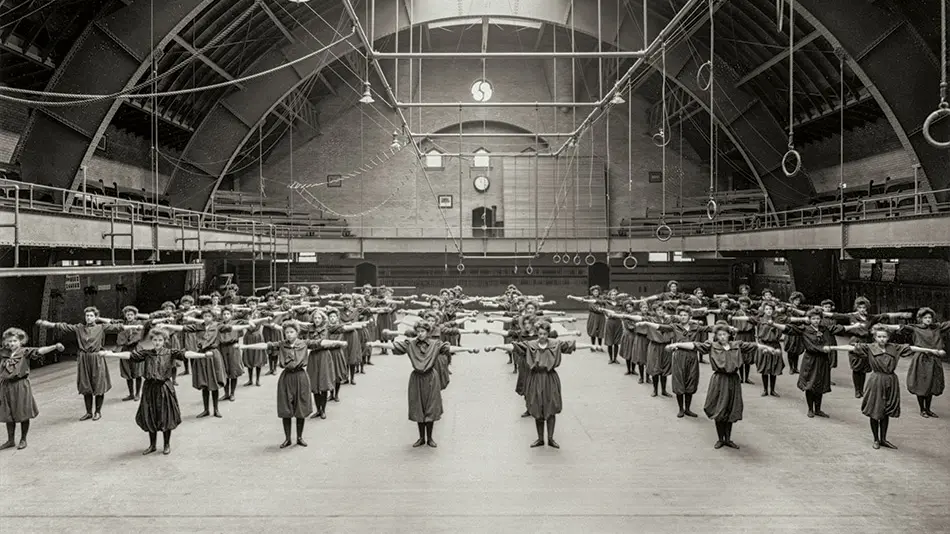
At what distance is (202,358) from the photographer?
10602mm

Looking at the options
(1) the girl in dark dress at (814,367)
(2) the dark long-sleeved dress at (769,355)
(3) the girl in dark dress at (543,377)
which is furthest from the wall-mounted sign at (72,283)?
(1) the girl in dark dress at (814,367)

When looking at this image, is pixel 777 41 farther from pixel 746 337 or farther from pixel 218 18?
pixel 218 18

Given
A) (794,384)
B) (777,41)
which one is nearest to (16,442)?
(794,384)

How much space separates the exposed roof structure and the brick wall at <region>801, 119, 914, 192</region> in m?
0.44

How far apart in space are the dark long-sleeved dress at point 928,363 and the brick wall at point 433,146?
2029 centimetres

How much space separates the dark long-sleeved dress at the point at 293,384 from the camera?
27.9ft

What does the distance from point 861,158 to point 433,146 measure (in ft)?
60.4

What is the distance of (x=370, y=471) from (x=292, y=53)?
1943 cm


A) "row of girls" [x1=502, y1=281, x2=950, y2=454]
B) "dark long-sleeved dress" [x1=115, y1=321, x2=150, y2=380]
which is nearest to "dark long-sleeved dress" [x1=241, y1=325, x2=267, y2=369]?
"dark long-sleeved dress" [x1=115, y1=321, x2=150, y2=380]

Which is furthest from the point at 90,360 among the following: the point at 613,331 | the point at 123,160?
the point at 123,160

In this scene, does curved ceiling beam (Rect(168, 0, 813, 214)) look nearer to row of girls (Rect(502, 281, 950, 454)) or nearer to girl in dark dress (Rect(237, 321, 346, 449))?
row of girls (Rect(502, 281, 950, 454))

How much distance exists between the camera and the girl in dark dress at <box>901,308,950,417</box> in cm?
1016

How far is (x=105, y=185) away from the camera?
2089 cm

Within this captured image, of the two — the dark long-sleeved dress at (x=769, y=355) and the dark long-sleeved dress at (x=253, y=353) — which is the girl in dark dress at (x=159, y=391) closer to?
the dark long-sleeved dress at (x=253, y=353)
